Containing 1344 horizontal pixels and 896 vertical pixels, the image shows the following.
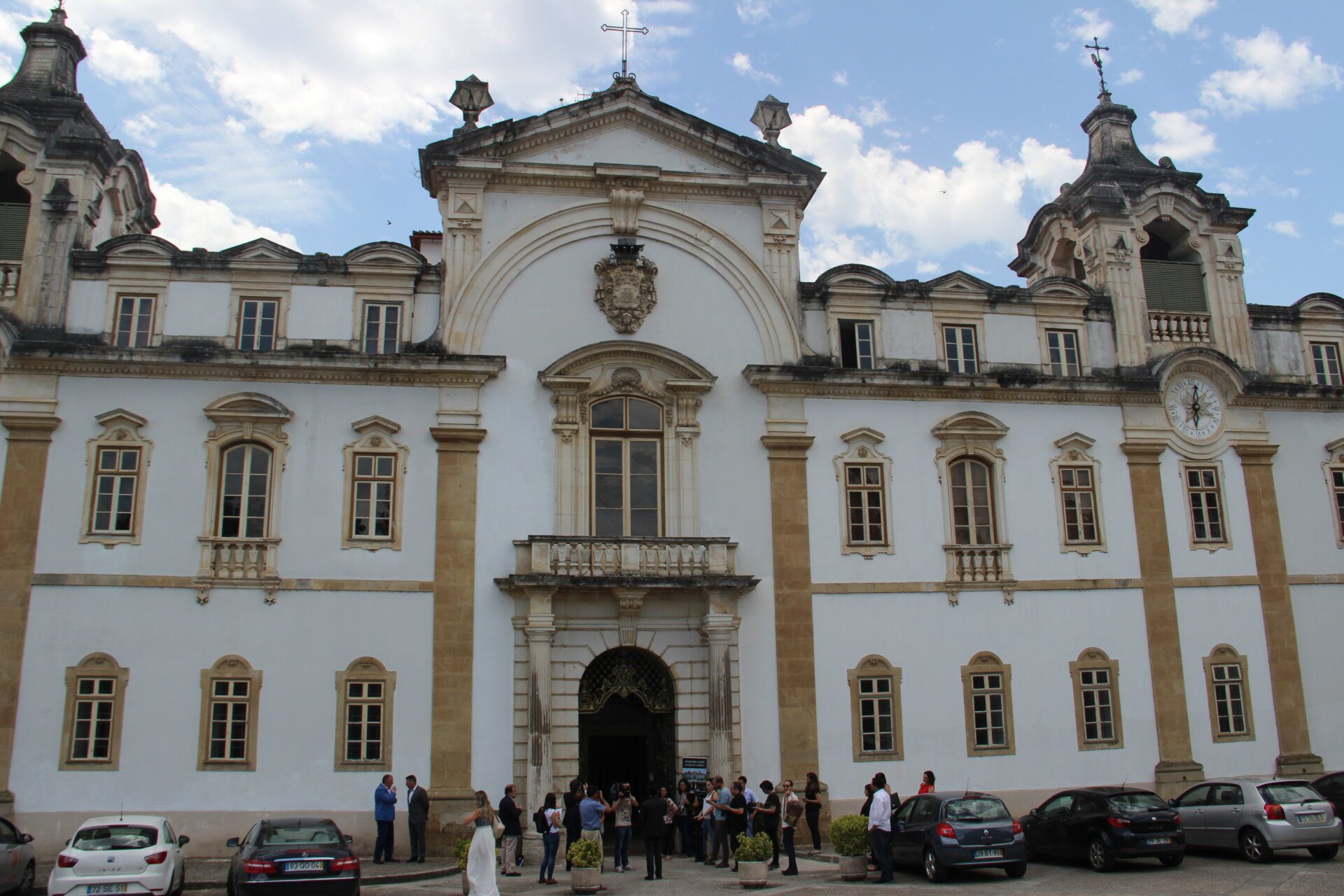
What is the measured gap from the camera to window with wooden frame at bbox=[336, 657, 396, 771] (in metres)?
22.6

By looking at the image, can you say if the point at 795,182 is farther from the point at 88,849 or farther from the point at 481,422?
the point at 88,849

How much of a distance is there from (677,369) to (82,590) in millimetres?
12943

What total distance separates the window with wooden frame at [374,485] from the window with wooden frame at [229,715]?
3365 mm

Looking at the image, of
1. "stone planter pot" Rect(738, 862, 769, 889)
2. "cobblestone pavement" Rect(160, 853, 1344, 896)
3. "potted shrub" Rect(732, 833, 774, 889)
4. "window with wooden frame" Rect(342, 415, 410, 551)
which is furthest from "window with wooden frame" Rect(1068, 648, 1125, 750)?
"window with wooden frame" Rect(342, 415, 410, 551)

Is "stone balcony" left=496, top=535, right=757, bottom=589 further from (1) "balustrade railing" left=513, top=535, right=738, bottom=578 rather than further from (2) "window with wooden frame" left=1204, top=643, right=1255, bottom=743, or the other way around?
(2) "window with wooden frame" left=1204, top=643, right=1255, bottom=743

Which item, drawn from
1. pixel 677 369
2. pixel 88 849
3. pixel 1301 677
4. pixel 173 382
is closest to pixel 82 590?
pixel 173 382

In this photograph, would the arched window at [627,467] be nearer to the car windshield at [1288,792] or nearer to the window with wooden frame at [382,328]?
the window with wooden frame at [382,328]

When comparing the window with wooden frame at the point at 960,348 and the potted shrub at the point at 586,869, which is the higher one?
the window with wooden frame at the point at 960,348

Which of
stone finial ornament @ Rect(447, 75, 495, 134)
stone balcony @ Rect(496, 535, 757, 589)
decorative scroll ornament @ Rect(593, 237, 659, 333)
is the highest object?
stone finial ornament @ Rect(447, 75, 495, 134)

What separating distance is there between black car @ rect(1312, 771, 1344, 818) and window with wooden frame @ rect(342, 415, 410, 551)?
19087 mm

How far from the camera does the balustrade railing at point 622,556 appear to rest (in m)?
23.5

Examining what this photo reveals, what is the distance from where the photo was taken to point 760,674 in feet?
79.3

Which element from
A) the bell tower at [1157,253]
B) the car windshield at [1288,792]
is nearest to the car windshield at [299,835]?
the car windshield at [1288,792]

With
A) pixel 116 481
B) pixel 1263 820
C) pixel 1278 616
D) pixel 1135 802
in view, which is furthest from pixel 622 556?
pixel 1278 616
